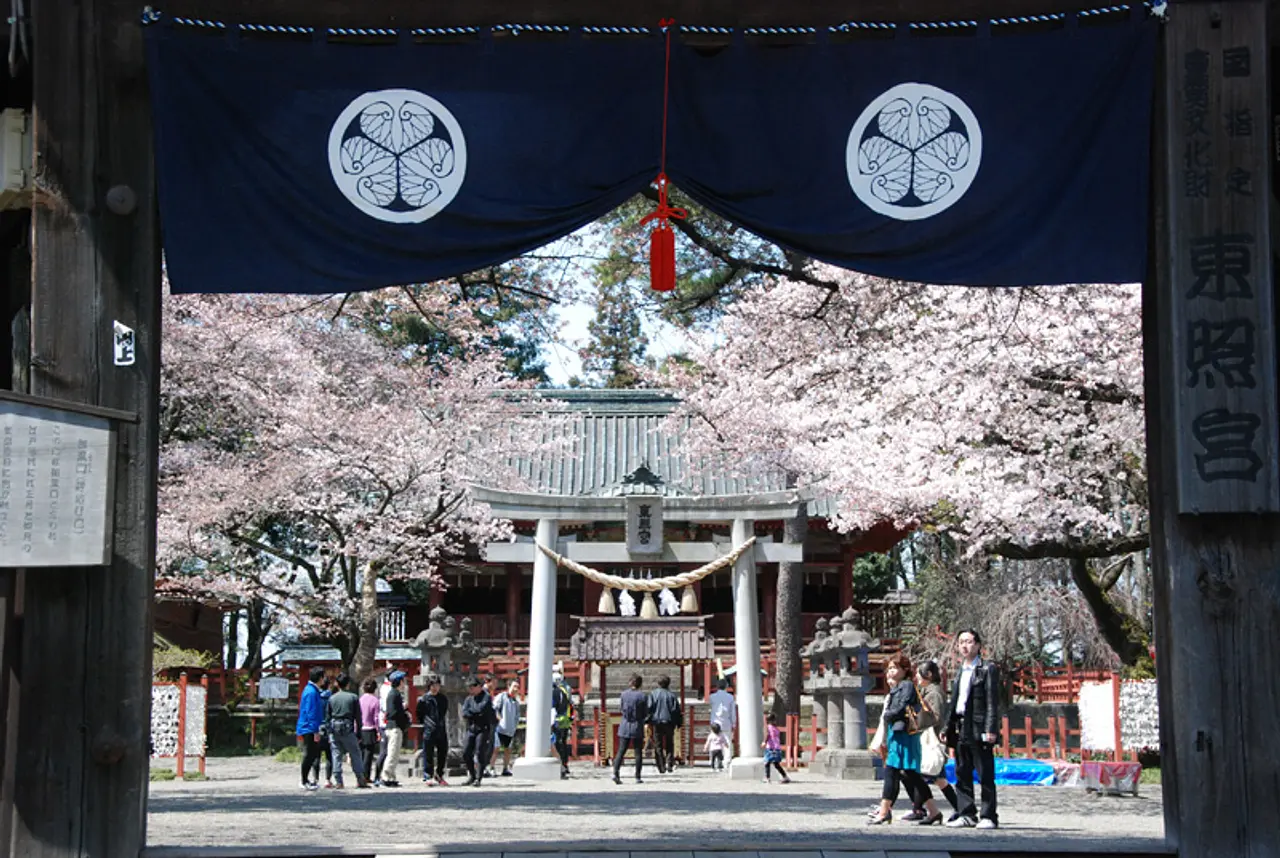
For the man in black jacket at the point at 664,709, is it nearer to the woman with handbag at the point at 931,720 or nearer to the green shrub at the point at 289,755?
the green shrub at the point at 289,755

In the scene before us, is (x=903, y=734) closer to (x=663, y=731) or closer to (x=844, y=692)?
(x=844, y=692)

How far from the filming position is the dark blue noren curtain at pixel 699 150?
6.17 meters

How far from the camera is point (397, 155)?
20.4 feet

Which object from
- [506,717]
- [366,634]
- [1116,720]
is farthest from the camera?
[366,634]

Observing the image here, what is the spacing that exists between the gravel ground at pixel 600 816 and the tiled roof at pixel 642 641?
5157 millimetres

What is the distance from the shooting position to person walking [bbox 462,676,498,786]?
17703mm

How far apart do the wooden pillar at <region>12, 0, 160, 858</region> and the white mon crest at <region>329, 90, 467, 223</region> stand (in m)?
0.80

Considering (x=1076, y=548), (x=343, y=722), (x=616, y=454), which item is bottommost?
(x=343, y=722)

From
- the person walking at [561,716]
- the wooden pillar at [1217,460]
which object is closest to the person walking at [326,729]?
the person walking at [561,716]

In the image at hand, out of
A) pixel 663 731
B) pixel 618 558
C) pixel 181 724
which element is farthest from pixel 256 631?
pixel 663 731

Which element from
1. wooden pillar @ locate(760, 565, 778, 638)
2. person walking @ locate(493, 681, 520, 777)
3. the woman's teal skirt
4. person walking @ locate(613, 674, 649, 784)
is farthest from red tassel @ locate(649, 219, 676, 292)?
wooden pillar @ locate(760, 565, 778, 638)

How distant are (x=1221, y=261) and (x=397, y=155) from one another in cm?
336

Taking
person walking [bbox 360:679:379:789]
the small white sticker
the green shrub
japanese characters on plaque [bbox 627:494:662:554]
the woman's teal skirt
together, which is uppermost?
japanese characters on plaque [bbox 627:494:662:554]

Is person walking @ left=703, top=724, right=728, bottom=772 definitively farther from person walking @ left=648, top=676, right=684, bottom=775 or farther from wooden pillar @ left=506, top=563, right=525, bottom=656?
wooden pillar @ left=506, top=563, right=525, bottom=656
